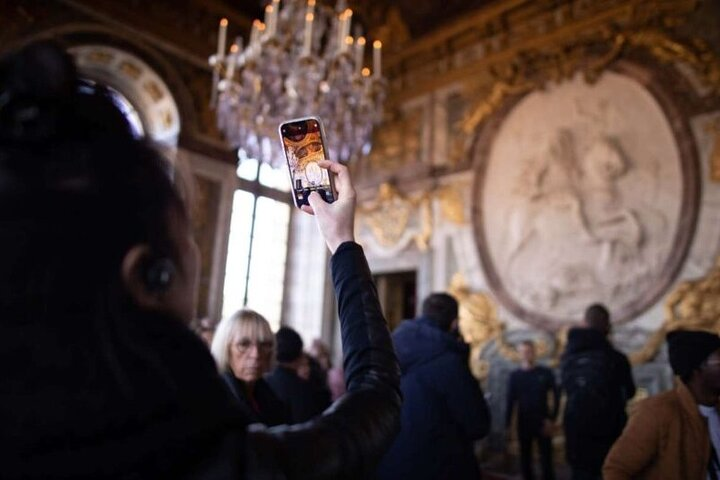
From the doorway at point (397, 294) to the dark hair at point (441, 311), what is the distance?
6.58 metres

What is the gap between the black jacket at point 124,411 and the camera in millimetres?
518

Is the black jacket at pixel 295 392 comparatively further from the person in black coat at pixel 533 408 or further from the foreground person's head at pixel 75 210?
the person in black coat at pixel 533 408

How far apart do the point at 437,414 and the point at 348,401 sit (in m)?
2.13

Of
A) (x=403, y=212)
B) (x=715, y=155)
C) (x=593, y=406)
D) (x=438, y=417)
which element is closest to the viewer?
(x=438, y=417)

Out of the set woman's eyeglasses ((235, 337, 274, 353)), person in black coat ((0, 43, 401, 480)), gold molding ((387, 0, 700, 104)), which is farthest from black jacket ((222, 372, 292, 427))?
gold molding ((387, 0, 700, 104))

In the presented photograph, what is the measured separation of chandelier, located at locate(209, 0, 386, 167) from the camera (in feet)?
18.5

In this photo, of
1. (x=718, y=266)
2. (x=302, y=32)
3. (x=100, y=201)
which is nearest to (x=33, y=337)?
(x=100, y=201)

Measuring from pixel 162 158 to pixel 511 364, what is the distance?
24.2ft

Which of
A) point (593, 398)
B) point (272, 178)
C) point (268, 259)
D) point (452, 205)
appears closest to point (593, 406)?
point (593, 398)

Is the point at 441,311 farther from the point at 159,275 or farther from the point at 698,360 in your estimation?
the point at 159,275

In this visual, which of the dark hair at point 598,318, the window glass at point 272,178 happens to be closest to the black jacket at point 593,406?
the dark hair at point 598,318

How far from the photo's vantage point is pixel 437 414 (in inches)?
107

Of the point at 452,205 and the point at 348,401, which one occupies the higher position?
the point at 452,205

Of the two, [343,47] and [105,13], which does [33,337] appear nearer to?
[343,47]
